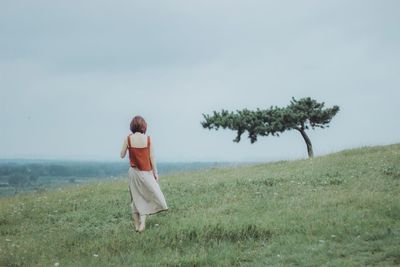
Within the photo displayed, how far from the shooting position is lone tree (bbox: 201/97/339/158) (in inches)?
1356

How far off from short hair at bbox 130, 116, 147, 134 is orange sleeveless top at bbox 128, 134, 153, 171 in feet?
0.88

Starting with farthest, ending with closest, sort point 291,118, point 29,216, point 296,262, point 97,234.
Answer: point 291,118 < point 29,216 < point 97,234 < point 296,262

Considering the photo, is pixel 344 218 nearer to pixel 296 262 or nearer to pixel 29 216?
pixel 296 262

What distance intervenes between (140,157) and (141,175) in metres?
0.46

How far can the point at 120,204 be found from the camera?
16.6m

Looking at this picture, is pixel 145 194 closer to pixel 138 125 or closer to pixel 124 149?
pixel 124 149

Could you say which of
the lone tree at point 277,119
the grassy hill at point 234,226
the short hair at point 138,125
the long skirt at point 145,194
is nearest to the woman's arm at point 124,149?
the short hair at point 138,125

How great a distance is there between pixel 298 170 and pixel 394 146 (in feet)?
29.4

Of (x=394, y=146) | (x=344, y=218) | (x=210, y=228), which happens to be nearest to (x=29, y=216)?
(x=210, y=228)

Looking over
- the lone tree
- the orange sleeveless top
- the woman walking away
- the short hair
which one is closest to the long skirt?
the woman walking away

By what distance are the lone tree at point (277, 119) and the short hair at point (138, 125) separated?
23163mm

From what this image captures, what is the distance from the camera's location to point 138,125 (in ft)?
40.2

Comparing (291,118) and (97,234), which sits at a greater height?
(291,118)

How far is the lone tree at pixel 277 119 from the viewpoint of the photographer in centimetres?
Result: 3444
